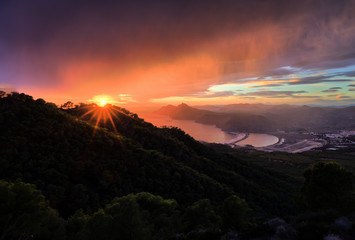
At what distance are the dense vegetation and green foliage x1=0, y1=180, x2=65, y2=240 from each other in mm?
58

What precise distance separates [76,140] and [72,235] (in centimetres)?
1910

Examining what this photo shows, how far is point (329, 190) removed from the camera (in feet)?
74.6

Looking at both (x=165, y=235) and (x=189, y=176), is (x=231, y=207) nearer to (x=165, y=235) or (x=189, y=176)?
(x=165, y=235)

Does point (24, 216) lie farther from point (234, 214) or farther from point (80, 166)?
point (234, 214)

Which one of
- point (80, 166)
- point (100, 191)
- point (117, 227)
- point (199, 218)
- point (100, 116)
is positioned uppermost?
point (100, 116)

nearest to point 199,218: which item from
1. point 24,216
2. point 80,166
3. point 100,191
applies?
point 100,191

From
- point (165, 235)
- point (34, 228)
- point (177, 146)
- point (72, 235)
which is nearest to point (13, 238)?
point (34, 228)

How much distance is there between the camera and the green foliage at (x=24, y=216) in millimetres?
11305

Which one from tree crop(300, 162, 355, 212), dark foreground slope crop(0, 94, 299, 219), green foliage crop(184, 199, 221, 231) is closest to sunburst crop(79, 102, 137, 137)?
dark foreground slope crop(0, 94, 299, 219)

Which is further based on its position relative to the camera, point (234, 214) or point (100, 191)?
point (100, 191)

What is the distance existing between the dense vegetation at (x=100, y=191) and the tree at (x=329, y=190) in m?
0.33

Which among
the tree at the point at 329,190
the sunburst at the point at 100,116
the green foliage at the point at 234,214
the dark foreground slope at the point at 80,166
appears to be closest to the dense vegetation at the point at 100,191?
the green foliage at the point at 234,214

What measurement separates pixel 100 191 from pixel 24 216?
1236cm

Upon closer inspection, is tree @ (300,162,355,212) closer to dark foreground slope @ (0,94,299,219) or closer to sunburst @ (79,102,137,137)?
dark foreground slope @ (0,94,299,219)
